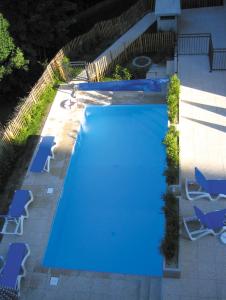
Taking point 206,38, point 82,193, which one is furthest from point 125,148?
point 206,38

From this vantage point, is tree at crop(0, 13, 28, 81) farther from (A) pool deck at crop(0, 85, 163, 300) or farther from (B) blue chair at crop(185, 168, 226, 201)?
(B) blue chair at crop(185, 168, 226, 201)

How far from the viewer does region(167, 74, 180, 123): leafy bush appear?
47.1ft

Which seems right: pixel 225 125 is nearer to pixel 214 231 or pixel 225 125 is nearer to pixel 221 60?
pixel 221 60

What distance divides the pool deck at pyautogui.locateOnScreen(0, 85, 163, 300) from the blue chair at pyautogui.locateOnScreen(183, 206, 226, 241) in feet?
5.56

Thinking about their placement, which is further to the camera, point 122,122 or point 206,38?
point 206,38

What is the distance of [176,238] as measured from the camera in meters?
10.9

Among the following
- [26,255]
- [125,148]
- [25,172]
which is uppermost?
[125,148]

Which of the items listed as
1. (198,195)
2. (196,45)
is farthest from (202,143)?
(196,45)

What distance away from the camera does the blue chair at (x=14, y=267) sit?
34.8ft

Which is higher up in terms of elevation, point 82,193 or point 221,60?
point 221,60

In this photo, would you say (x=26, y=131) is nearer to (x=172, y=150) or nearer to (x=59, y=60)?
(x=59, y=60)

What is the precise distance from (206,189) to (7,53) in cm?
1029

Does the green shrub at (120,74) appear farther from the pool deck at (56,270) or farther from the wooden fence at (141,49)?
the pool deck at (56,270)

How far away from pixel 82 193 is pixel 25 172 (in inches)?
94.0
